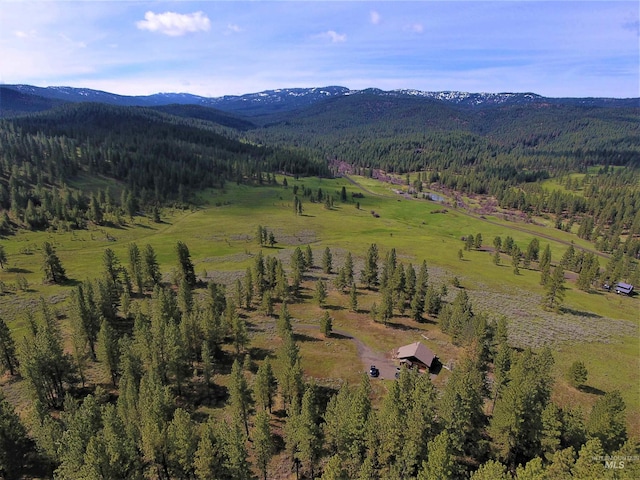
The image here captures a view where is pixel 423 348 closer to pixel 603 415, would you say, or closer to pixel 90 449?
pixel 603 415

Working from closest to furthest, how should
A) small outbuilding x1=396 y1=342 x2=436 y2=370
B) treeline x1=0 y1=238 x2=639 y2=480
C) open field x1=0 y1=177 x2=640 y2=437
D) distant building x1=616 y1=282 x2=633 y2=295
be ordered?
treeline x1=0 y1=238 x2=639 y2=480, small outbuilding x1=396 y1=342 x2=436 y2=370, open field x1=0 y1=177 x2=640 y2=437, distant building x1=616 y1=282 x2=633 y2=295

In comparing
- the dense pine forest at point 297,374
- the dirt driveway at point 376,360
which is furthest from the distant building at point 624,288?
the dirt driveway at point 376,360

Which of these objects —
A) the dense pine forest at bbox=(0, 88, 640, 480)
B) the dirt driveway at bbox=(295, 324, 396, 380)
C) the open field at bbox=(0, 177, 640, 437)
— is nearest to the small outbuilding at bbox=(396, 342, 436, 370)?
the dirt driveway at bbox=(295, 324, 396, 380)

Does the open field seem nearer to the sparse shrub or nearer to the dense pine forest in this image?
the dense pine forest

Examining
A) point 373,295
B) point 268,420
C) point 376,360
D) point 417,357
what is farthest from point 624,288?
point 268,420

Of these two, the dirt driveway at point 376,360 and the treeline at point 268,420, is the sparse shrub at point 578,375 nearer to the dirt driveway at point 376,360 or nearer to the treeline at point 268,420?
the treeline at point 268,420

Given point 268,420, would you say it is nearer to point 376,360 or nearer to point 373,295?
point 376,360
